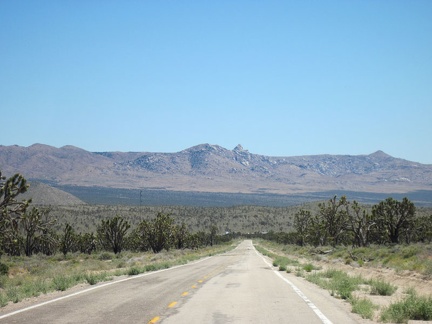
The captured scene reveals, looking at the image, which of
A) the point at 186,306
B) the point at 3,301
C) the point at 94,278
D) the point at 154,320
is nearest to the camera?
the point at 154,320

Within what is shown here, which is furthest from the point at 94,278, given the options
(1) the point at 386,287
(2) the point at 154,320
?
(1) the point at 386,287

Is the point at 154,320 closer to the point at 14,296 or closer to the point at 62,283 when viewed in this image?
the point at 14,296

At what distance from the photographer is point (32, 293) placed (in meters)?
15.2

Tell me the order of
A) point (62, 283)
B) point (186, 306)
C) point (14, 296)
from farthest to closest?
point (62, 283) < point (14, 296) < point (186, 306)

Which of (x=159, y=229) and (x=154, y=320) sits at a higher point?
(x=154, y=320)

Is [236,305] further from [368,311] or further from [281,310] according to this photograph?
[368,311]

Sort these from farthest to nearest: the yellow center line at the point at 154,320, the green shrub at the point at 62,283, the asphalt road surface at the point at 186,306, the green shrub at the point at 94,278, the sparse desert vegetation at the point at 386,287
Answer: the green shrub at the point at 94,278
the green shrub at the point at 62,283
the sparse desert vegetation at the point at 386,287
the asphalt road surface at the point at 186,306
the yellow center line at the point at 154,320

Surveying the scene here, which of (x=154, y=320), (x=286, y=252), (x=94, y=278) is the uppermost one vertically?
(x=154, y=320)

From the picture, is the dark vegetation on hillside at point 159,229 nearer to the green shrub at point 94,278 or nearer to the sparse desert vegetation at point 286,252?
the sparse desert vegetation at point 286,252

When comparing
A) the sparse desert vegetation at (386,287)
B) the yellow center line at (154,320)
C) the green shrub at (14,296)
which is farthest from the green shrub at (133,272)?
the yellow center line at (154,320)

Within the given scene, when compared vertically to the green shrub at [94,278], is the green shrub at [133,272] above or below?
below

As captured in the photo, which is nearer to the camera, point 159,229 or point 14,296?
point 14,296

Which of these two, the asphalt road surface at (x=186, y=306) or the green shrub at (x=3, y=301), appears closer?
the asphalt road surface at (x=186, y=306)

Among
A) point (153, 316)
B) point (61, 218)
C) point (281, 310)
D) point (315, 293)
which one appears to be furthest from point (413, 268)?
point (61, 218)
